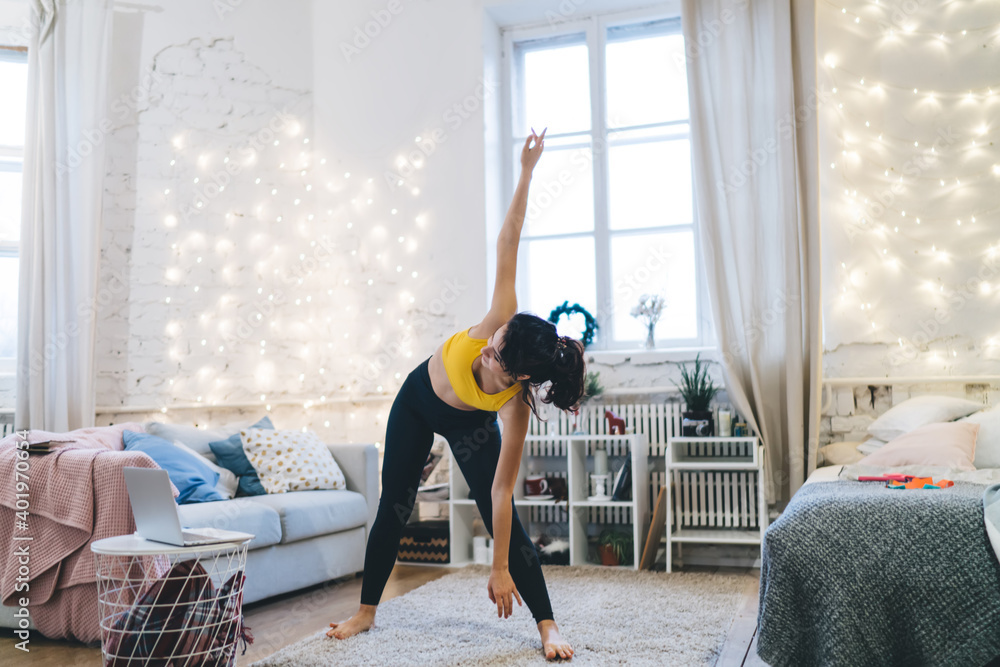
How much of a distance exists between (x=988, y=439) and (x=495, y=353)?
2103 mm

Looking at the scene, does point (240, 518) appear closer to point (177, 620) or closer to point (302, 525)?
point (302, 525)

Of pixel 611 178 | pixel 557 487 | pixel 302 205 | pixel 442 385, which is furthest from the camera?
pixel 302 205

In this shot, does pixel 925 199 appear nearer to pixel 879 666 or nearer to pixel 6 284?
pixel 879 666

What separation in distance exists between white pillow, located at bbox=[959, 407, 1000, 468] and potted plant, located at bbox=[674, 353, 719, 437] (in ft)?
3.53

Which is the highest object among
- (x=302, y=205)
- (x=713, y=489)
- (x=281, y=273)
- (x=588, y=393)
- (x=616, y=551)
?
(x=302, y=205)

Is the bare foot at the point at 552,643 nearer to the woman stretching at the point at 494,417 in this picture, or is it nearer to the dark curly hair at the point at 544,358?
the woman stretching at the point at 494,417

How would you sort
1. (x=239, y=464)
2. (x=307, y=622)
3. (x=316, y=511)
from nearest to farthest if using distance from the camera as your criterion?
(x=307, y=622), (x=316, y=511), (x=239, y=464)

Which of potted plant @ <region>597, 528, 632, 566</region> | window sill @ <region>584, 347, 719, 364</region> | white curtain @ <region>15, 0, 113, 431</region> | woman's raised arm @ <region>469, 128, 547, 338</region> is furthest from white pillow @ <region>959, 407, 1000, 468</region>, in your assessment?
white curtain @ <region>15, 0, 113, 431</region>

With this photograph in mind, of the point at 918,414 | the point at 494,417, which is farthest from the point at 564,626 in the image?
the point at 918,414

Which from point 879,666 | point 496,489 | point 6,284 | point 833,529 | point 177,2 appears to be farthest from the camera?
point 177,2

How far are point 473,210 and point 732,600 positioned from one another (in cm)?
246

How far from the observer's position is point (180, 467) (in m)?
3.03

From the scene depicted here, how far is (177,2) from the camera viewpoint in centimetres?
439

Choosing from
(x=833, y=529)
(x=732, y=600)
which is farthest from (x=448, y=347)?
(x=732, y=600)
